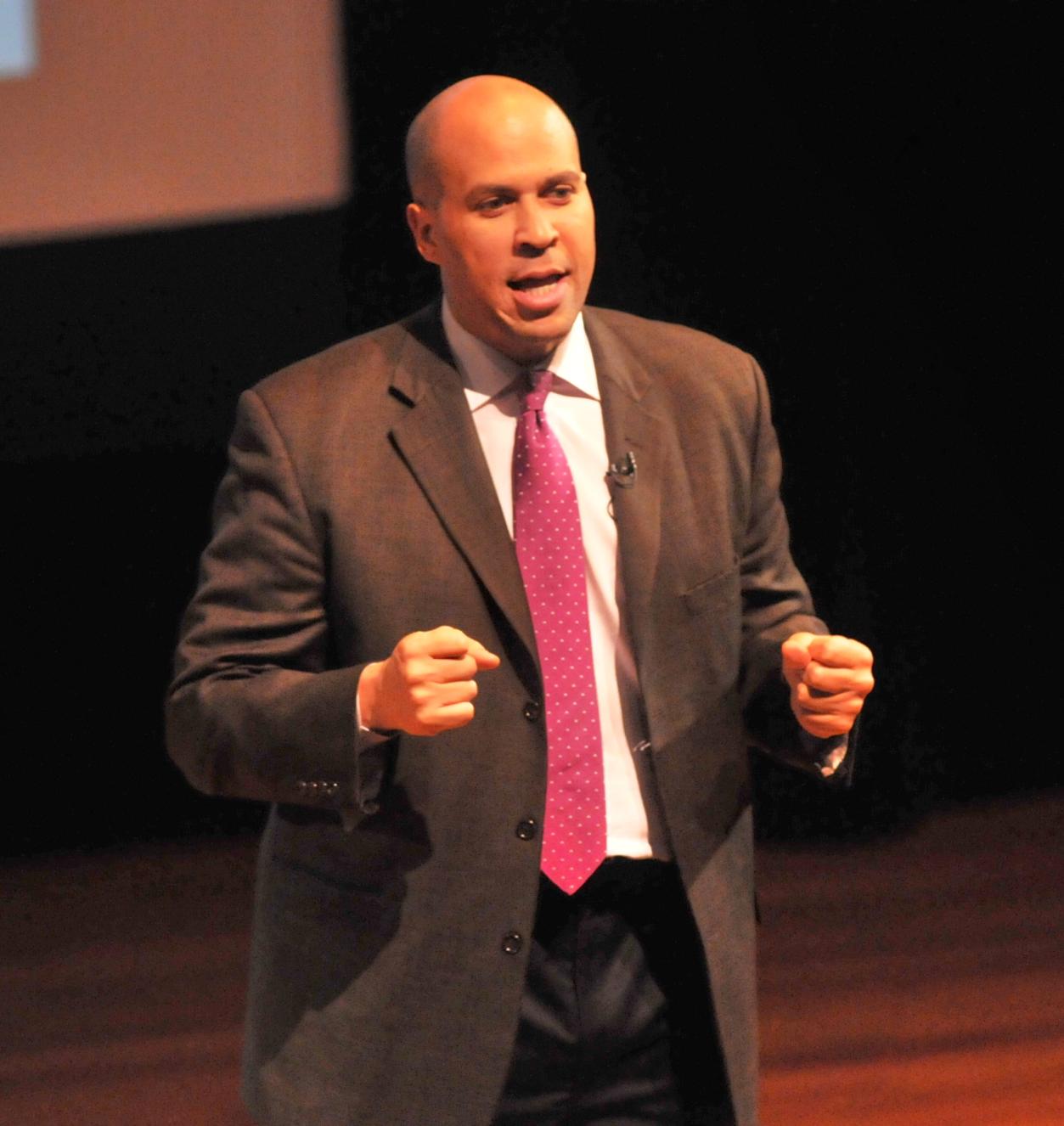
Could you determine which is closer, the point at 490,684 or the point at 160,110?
A: the point at 490,684

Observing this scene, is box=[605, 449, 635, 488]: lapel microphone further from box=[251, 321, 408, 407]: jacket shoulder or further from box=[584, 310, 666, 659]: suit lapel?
box=[251, 321, 408, 407]: jacket shoulder

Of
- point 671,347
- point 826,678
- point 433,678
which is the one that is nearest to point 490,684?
point 433,678

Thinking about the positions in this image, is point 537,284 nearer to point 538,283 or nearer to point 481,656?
point 538,283

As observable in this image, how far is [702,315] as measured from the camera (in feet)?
12.3

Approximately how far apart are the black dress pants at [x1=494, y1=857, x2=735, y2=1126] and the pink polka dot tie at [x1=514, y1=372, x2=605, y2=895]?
6cm

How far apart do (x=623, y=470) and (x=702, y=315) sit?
2073 millimetres

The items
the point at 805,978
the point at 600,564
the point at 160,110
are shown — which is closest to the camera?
the point at 600,564

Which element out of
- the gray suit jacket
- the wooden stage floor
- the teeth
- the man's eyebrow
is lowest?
the wooden stage floor

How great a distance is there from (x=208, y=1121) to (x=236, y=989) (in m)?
0.51

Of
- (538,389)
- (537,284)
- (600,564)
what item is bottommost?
(600,564)

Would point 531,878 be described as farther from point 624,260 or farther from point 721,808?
point 624,260

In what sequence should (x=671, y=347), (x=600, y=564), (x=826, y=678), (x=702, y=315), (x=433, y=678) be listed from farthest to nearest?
(x=702, y=315)
(x=671, y=347)
(x=600, y=564)
(x=826, y=678)
(x=433, y=678)

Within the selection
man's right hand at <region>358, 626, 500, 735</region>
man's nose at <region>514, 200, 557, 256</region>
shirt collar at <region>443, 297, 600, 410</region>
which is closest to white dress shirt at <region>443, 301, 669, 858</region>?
shirt collar at <region>443, 297, 600, 410</region>

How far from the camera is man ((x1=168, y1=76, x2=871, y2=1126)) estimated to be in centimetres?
166
